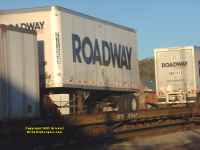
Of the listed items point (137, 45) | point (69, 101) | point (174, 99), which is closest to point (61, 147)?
point (69, 101)

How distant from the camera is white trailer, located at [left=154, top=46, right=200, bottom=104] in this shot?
31.2 meters

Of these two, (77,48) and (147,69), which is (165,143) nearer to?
(77,48)

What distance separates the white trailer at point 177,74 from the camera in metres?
31.2

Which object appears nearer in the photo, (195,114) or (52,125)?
(52,125)

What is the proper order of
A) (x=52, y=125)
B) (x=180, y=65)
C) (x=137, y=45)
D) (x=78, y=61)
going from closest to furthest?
(x=52, y=125)
(x=78, y=61)
(x=137, y=45)
(x=180, y=65)

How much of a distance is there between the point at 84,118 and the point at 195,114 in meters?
10.2

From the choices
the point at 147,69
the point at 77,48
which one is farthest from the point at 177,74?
the point at 147,69

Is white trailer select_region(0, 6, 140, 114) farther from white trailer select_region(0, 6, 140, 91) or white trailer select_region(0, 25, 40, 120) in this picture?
white trailer select_region(0, 25, 40, 120)

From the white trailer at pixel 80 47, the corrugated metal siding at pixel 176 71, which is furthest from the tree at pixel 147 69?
the white trailer at pixel 80 47

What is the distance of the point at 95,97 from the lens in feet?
84.7

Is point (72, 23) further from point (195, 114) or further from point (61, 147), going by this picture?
point (195, 114)

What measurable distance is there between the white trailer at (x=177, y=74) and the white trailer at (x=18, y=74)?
15.4m

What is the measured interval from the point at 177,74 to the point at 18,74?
16.9 m

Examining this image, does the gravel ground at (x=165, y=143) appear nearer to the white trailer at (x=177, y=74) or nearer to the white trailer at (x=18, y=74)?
the white trailer at (x=18, y=74)
